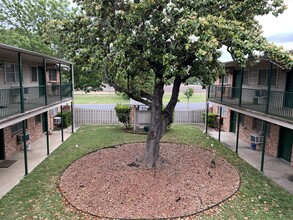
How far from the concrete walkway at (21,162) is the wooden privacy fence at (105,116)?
203 inches

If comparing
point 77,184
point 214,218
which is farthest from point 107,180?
point 214,218

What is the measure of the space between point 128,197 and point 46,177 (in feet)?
12.6

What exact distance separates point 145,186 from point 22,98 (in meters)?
5.94

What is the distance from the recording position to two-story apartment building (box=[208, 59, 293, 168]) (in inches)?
378

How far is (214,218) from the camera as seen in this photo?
630 centimetres

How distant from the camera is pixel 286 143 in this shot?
37.2ft

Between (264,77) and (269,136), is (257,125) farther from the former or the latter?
(264,77)

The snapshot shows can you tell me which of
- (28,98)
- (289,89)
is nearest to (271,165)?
(289,89)

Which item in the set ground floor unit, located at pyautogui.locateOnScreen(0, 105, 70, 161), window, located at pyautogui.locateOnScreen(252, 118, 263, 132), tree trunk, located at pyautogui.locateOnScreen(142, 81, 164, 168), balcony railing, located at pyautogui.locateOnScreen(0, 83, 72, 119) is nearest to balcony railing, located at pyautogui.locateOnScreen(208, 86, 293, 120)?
window, located at pyautogui.locateOnScreen(252, 118, 263, 132)

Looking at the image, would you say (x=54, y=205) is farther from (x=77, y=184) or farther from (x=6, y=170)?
(x=6, y=170)

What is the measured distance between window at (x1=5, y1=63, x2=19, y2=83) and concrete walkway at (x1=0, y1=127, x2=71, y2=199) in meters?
3.98

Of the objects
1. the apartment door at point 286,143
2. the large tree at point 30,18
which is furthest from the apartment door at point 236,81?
the large tree at point 30,18

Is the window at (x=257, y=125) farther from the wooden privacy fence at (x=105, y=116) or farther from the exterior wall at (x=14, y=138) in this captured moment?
the exterior wall at (x=14, y=138)

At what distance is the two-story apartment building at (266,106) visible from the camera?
960cm
